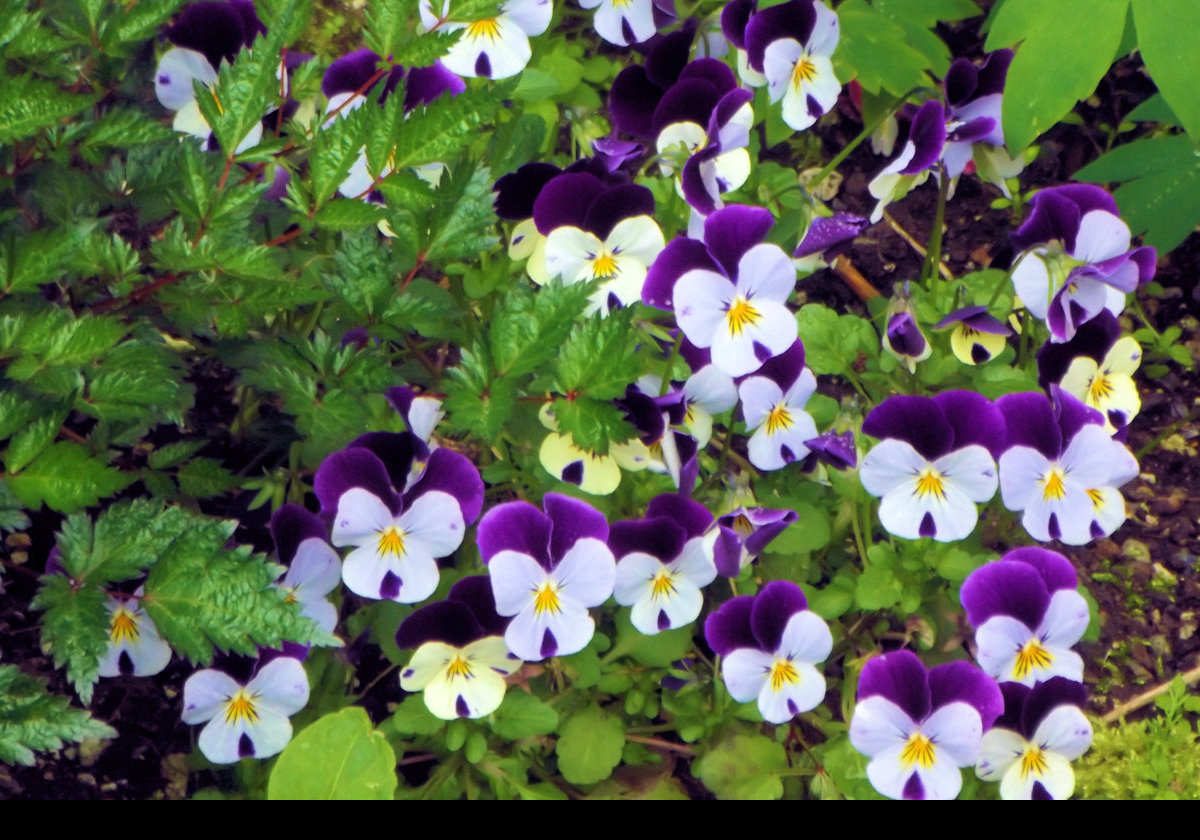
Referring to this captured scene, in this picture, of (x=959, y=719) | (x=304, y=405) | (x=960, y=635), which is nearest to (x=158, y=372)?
(x=304, y=405)

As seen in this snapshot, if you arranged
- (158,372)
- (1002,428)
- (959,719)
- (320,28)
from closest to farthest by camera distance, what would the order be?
1. (158,372)
2. (959,719)
3. (1002,428)
4. (320,28)

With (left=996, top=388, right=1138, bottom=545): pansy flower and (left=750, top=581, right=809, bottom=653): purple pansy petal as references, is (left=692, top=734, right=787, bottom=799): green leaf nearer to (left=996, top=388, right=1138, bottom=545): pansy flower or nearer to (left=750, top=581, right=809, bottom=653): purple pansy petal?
(left=750, top=581, right=809, bottom=653): purple pansy petal

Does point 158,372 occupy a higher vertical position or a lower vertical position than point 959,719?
higher

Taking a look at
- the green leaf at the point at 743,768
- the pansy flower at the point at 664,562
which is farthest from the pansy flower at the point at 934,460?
the green leaf at the point at 743,768

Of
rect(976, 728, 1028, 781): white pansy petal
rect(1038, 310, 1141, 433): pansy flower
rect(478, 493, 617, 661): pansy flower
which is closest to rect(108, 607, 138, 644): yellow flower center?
rect(478, 493, 617, 661): pansy flower

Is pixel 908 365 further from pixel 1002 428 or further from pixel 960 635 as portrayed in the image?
pixel 960 635

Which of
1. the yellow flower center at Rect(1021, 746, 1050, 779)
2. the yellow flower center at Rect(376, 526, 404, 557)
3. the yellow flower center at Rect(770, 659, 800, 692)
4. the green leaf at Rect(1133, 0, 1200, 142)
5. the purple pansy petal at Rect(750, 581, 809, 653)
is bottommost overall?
the yellow flower center at Rect(1021, 746, 1050, 779)

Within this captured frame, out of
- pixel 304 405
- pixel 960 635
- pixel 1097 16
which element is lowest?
pixel 960 635
